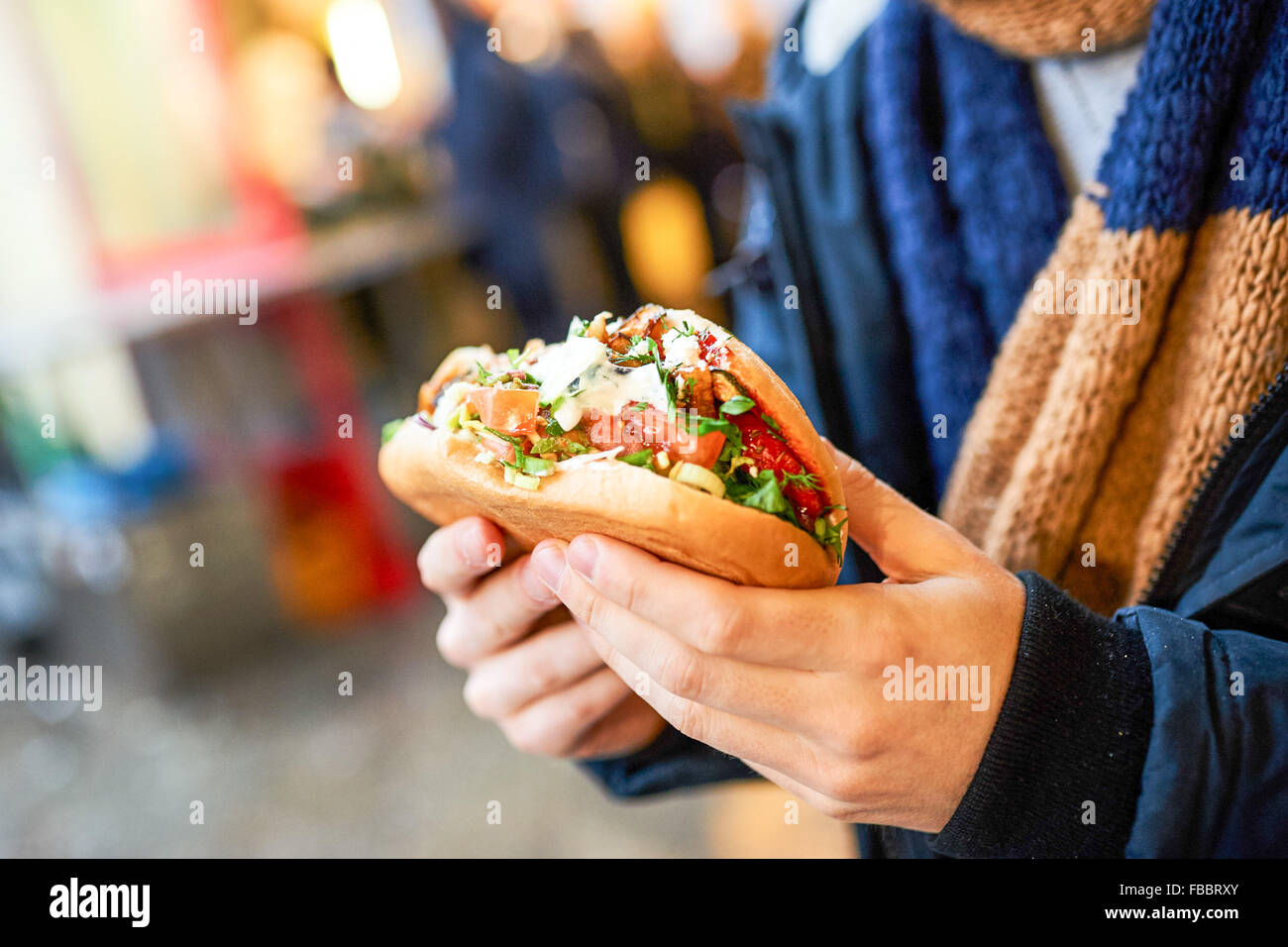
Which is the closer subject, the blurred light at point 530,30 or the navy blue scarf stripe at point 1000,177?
the navy blue scarf stripe at point 1000,177

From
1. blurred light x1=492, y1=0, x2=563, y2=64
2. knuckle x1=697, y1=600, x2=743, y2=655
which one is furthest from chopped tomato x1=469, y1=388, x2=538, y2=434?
blurred light x1=492, y1=0, x2=563, y2=64

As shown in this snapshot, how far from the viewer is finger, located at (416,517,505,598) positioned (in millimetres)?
1223

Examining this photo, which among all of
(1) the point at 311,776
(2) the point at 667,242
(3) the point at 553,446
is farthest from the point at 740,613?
(2) the point at 667,242

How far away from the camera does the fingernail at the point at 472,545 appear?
1.22 meters

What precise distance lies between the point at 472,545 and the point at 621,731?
0.47 meters

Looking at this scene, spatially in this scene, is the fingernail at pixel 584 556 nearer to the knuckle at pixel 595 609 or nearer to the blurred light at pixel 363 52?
the knuckle at pixel 595 609

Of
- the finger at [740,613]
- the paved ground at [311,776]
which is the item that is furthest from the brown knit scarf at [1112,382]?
the paved ground at [311,776]

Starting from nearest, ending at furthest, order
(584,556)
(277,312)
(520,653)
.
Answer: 1. (584,556)
2. (520,653)
3. (277,312)

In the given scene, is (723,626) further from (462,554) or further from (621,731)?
(621,731)

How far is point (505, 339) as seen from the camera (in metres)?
5.60

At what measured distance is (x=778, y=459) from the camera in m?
1.04

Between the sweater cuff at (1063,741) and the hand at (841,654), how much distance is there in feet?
0.06

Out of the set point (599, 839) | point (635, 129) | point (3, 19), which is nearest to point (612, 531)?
point (599, 839)

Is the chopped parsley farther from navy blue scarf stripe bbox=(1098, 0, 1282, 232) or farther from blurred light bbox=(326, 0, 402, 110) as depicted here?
blurred light bbox=(326, 0, 402, 110)
